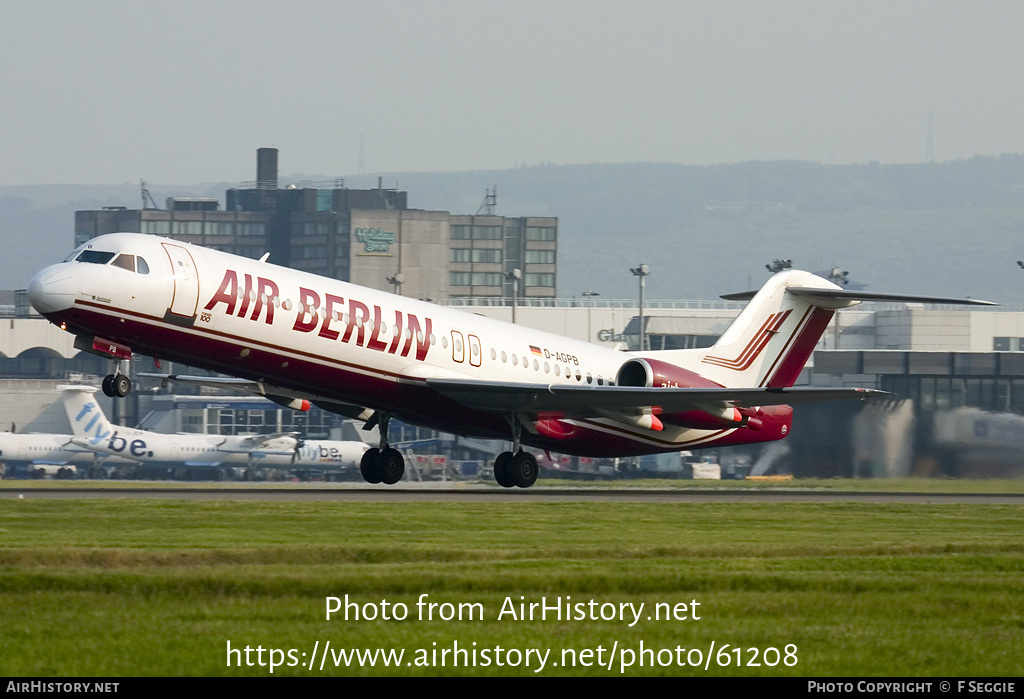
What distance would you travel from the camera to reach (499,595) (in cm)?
1556

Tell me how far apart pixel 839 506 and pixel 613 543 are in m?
12.4

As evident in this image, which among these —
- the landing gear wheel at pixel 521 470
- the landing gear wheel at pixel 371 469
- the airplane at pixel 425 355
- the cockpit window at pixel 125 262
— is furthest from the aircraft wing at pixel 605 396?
the cockpit window at pixel 125 262

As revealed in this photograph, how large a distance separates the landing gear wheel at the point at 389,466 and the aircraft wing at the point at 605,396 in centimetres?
420

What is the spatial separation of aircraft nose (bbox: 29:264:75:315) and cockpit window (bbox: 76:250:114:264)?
0.84 metres

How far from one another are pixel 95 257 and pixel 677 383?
53.3ft

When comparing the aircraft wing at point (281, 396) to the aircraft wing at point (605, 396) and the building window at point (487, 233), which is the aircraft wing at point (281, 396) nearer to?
the aircraft wing at point (605, 396)

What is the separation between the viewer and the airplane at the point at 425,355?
103 ft

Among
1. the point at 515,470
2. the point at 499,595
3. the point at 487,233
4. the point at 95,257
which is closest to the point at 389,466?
the point at 515,470

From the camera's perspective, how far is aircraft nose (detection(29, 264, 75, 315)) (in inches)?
1198

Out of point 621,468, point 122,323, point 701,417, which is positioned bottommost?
point 621,468

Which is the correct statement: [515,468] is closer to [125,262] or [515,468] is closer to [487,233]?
[125,262]
